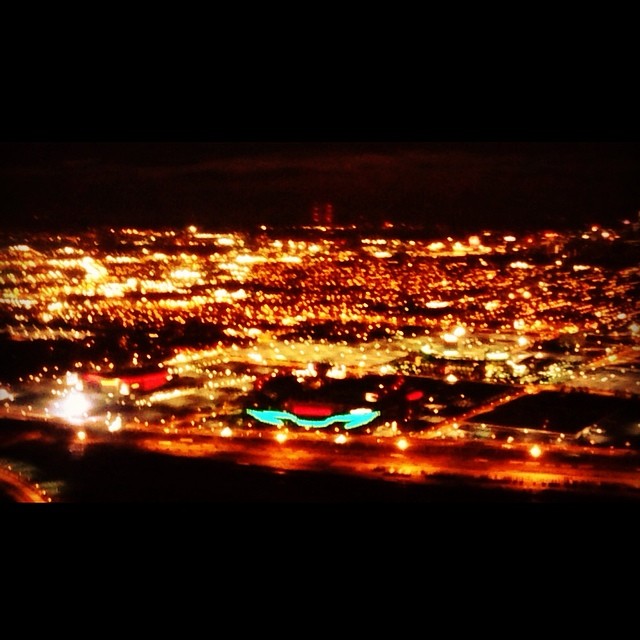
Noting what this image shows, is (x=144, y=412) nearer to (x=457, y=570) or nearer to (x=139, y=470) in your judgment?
(x=139, y=470)

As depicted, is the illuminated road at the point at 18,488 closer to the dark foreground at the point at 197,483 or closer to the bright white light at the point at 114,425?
the dark foreground at the point at 197,483

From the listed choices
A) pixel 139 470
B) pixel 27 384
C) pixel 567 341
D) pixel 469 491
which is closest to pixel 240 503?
pixel 139 470

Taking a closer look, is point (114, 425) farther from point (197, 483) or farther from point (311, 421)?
point (311, 421)

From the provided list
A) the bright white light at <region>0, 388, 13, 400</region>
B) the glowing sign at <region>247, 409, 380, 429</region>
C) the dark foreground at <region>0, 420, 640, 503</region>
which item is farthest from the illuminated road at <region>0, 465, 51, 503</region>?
the glowing sign at <region>247, 409, 380, 429</region>

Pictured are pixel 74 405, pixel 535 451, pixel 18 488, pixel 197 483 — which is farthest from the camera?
pixel 74 405

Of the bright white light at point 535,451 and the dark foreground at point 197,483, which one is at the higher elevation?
the bright white light at point 535,451

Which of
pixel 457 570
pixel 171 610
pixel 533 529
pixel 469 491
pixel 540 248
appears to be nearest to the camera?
pixel 171 610

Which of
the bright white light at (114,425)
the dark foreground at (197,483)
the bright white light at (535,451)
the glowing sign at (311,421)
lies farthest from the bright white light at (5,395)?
the bright white light at (535,451)

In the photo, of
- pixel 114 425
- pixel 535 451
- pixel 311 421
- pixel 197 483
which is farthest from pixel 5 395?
pixel 535 451
